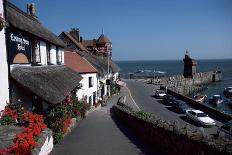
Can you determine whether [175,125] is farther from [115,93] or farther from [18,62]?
[115,93]

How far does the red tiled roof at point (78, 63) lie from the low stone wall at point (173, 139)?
18.6 meters

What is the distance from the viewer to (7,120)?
12.8m

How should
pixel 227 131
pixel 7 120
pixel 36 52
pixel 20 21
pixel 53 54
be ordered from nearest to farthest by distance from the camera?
1. pixel 7 120
2. pixel 20 21
3. pixel 36 52
4. pixel 227 131
5. pixel 53 54

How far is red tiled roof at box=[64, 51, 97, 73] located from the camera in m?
37.2

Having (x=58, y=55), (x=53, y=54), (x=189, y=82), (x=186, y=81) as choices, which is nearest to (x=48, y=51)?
(x=53, y=54)

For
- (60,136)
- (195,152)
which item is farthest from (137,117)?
(195,152)

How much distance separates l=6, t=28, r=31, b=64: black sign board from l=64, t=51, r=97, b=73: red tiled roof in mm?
19463

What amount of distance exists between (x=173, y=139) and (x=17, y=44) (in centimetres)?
958

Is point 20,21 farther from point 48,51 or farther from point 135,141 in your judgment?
point 135,141

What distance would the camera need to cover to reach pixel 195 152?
10953 millimetres

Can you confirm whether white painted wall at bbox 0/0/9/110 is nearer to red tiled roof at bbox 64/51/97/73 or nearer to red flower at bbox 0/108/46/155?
red flower at bbox 0/108/46/155

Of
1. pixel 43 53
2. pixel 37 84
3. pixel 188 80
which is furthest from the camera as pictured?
pixel 188 80

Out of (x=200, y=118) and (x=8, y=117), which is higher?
(x=8, y=117)

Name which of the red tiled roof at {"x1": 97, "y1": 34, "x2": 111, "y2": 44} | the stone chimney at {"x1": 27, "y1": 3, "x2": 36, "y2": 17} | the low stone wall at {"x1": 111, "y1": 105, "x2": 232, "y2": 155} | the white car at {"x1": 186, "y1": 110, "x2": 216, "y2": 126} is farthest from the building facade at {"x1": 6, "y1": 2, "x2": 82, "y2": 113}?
the red tiled roof at {"x1": 97, "y1": 34, "x2": 111, "y2": 44}
